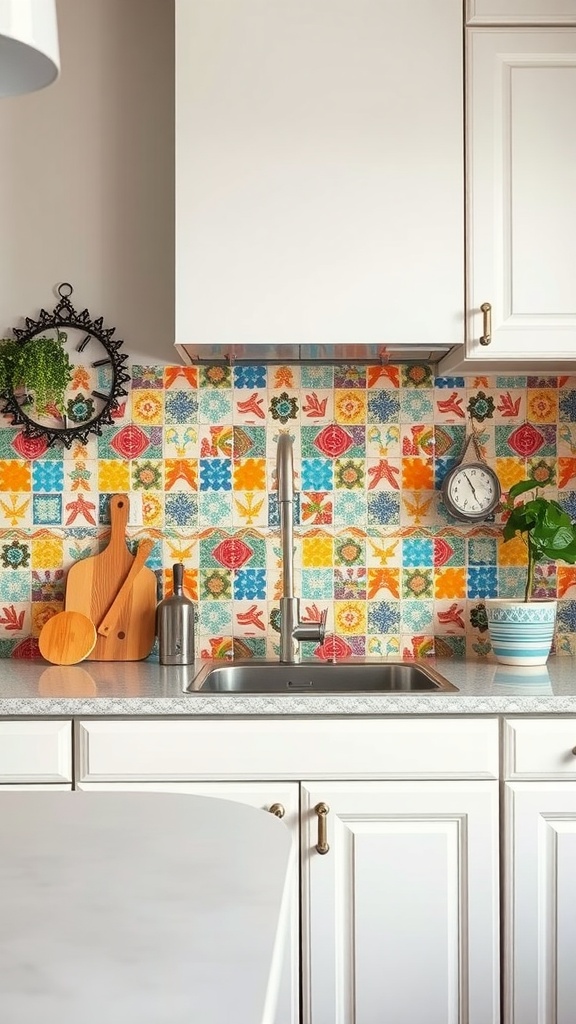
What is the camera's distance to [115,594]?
9.07 feet

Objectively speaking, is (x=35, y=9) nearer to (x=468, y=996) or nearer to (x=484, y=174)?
(x=484, y=174)

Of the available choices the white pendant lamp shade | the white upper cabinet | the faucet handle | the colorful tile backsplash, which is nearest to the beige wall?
the colorful tile backsplash

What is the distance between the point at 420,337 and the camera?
243 cm

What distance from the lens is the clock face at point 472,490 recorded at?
8.98 feet

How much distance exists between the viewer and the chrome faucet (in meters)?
2.59

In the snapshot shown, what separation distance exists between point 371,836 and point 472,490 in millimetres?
991

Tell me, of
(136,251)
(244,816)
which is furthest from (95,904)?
(136,251)

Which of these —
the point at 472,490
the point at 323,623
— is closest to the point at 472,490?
the point at 472,490

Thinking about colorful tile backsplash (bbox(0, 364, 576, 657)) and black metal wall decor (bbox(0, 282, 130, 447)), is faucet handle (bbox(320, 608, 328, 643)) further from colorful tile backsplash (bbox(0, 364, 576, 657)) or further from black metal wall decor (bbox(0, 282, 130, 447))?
black metal wall decor (bbox(0, 282, 130, 447))

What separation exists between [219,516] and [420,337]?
0.74 m

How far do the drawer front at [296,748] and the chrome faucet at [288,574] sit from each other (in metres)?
→ 0.48

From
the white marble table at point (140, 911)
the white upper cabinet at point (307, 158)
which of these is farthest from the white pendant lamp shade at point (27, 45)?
the white upper cabinet at point (307, 158)

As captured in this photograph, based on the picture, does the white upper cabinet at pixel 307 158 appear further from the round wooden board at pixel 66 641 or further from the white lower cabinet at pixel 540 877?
the white lower cabinet at pixel 540 877

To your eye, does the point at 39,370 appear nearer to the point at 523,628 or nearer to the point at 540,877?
the point at 523,628
